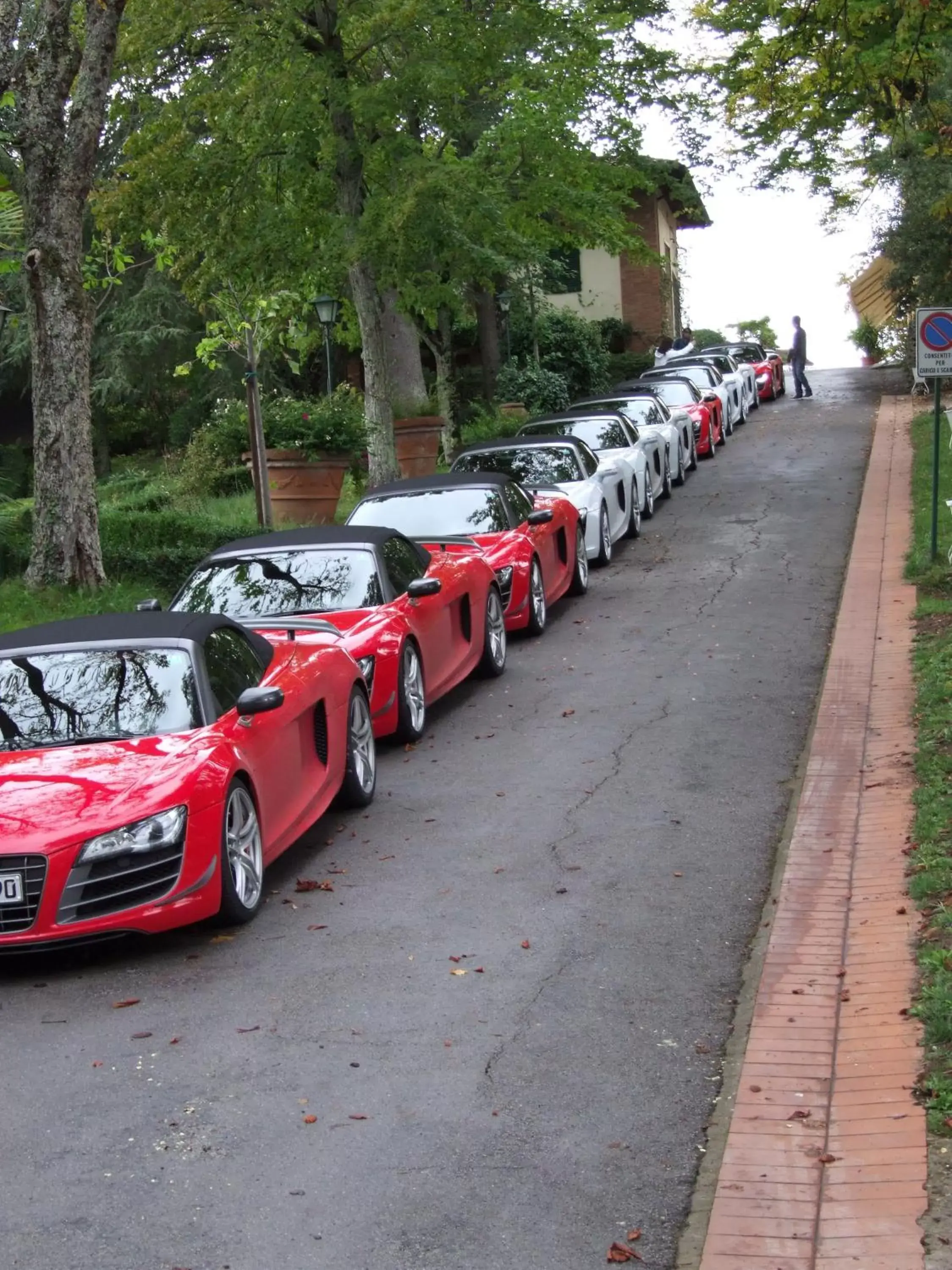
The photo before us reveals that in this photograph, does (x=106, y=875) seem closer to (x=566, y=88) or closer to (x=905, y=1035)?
(x=905, y=1035)

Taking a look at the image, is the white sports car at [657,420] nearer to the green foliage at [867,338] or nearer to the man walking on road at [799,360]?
the man walking on road at [799,360]

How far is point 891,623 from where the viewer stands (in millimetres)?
14125

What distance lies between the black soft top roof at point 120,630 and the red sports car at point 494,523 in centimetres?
564

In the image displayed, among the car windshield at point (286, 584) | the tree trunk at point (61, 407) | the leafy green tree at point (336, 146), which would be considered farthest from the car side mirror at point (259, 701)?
the leafy green tree at point (336, 146)

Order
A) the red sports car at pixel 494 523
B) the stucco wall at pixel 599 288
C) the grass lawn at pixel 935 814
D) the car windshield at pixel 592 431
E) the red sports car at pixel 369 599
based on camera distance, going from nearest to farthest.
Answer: the grass lawn at pixel 935 814, the red sports car at pixel 369 599, the red sports car at pixel 494 523, the car windshield at pixel 592 431, the stucco wall at pixel 599 288

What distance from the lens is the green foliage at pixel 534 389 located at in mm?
37188

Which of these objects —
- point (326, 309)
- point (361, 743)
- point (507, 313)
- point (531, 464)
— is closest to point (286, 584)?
point (361, 743)

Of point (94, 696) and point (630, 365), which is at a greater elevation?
point (630, 365)

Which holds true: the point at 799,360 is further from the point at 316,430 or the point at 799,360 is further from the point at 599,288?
the point at 316,430

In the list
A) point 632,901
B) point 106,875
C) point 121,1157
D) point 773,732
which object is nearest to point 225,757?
point 106,875

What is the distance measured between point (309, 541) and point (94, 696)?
4266mm

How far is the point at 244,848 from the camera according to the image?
7.76 meters

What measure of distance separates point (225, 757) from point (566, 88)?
62.9 feet

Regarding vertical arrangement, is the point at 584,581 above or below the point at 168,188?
below
